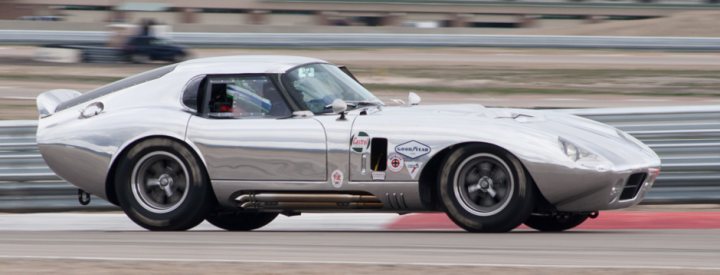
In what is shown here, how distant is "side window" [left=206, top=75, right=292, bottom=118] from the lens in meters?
7.76

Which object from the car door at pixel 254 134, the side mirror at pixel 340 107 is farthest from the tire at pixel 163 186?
the side mirror at pixel 340 107

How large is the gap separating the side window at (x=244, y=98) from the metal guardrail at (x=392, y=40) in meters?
20.8

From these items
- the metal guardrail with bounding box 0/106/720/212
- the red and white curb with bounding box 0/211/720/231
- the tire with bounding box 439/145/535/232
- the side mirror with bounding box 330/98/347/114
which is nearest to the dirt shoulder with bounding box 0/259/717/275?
the tire with bounding box 439/145/535/232

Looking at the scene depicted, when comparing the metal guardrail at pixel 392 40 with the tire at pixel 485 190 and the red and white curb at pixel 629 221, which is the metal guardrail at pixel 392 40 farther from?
the tire at pixel 485 190

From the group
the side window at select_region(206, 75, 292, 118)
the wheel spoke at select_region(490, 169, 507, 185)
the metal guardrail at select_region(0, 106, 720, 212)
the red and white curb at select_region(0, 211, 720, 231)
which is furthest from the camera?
the metal guardrail at select_region(0, 106, 720, 212)

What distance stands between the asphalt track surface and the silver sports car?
0.70ft

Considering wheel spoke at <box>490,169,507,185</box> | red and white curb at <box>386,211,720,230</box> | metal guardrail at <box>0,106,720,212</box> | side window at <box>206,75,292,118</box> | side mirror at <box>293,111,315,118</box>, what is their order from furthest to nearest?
metal guardrail at <box>0,106,720,212</box>
red and white curb at <box>386,211,720,230</box>
side window at <box>206,75,292,118</box>
side mirror at <box>293,111,315,118</box>
wheel spoke at <box>490,169,507,185</box>

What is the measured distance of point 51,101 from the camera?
8.48 metres

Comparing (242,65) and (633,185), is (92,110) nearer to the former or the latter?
(242,65)

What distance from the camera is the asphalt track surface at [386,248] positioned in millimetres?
5998

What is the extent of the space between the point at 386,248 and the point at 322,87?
1.69m

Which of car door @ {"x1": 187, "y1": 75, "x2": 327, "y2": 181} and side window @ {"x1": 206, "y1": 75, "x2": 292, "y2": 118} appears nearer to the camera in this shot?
car door @ {"x1": 187, "y1": 75, "x2": 327, "y2": 181}

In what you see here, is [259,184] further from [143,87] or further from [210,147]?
[143,87]

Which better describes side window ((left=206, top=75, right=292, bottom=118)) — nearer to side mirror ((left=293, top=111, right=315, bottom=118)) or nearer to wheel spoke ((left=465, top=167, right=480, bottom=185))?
side mirror ((left=293, top=111, right=315, bottom=118))
